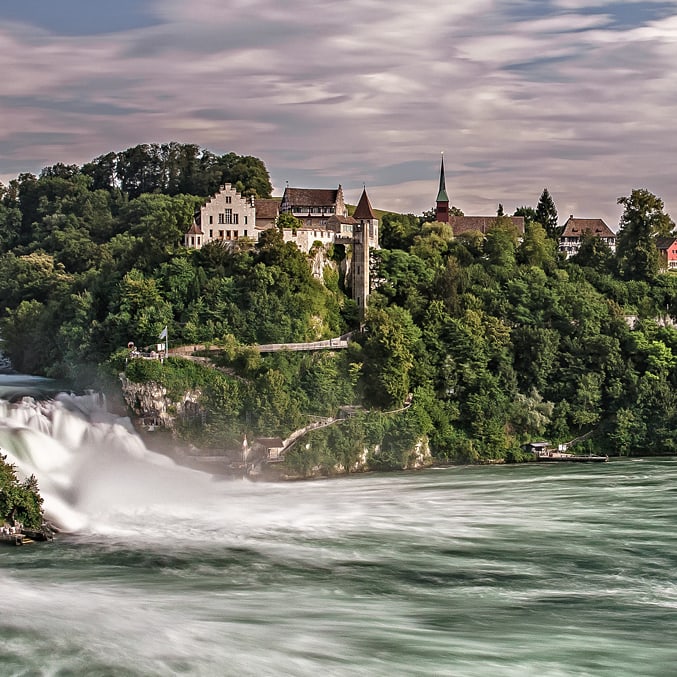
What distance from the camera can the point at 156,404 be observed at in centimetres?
5534

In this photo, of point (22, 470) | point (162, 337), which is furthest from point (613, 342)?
point (22, 470)

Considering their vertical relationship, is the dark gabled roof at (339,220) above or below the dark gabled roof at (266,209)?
below

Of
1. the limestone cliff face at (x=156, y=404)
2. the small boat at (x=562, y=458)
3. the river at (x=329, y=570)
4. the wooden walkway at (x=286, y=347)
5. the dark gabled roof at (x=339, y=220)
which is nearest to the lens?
the river at (x=329, y=570)

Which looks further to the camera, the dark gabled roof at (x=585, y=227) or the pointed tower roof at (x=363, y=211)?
the dark gabled roof at (x=585, y=227)

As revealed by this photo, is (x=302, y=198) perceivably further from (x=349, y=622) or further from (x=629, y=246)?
(x=349, y=622)

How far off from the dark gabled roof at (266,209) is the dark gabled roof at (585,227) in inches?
1163

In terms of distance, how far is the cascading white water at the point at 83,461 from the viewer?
46062mm

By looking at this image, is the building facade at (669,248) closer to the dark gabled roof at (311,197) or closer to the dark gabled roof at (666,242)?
the dark gabled roof at (666,242)

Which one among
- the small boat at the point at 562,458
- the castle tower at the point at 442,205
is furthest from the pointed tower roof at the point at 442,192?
the small boat at the point at 562,458

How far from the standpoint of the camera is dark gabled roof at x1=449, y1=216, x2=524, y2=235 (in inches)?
3246

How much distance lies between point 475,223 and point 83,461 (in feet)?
138

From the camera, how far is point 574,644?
30516mm

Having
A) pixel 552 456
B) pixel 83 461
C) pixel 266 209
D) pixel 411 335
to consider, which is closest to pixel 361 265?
pixel 411 335

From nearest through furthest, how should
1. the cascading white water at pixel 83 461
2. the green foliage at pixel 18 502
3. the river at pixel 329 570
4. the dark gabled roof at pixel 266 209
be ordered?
the river at pixel 329 570
the green foliage at pixel 18 502
the cascading white water at pixel 83 461
the dark gabled roof at pixel 266 209
